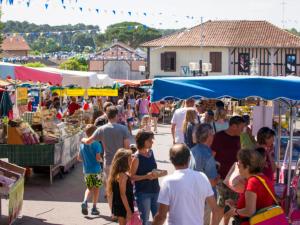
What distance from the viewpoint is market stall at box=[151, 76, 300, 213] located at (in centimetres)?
809

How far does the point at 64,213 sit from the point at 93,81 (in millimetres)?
9098

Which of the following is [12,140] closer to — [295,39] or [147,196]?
[147,196]

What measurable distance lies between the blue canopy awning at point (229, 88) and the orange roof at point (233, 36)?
171ft

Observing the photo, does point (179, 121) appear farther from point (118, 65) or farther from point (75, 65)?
point (75, 65)

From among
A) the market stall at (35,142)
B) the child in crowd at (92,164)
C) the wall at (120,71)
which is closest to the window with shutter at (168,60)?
the wall at (120,71)

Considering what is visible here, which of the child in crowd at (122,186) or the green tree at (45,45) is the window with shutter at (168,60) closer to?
the child in crowd at (122,186)

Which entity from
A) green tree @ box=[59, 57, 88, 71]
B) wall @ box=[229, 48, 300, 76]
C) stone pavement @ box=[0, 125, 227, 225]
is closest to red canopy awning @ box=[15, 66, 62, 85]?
stone pavement @ box=[0, 125, 227, 225]

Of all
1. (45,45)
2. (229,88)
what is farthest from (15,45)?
(229,88)

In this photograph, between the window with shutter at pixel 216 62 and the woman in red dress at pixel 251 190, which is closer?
the woman in red dress at pixel 251 190

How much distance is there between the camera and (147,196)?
7773 millimetres

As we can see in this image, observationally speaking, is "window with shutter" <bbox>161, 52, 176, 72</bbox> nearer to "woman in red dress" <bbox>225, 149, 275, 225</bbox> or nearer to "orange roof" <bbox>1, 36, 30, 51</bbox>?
"woman in red dress" <bbox>225, 149, 275, 225</bbox>

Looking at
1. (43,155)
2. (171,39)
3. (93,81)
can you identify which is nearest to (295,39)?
(171,39)

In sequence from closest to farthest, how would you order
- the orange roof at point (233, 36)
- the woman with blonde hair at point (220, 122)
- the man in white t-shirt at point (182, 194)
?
the man in white t-shirt at point (182, 194) < the woman with blonde hair at point (220, 122) < the orange roof at point (233, 36)

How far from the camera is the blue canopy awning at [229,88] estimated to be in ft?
26.6
